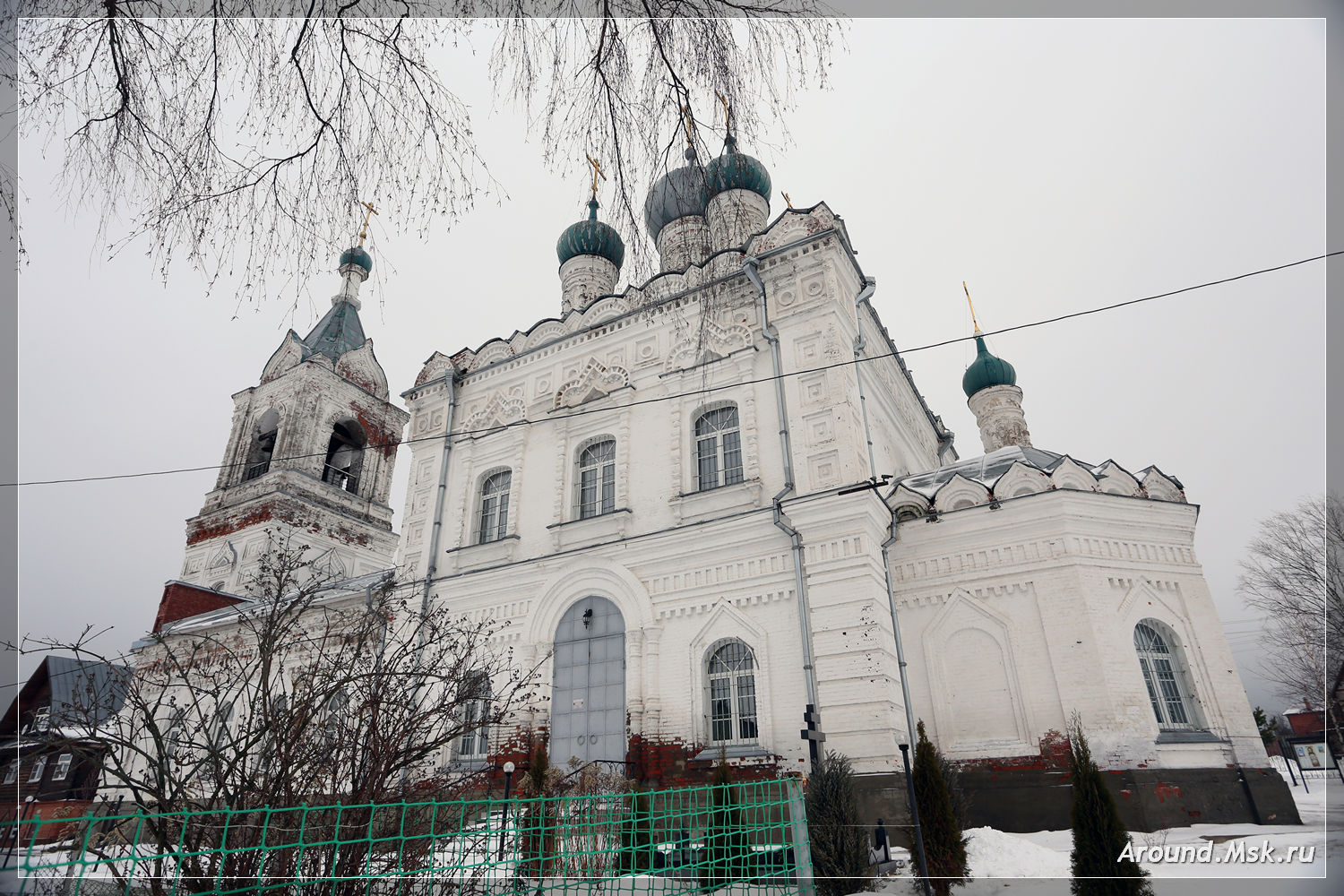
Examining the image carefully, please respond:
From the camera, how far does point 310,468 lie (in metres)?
20.7

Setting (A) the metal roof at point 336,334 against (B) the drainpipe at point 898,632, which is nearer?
(B) the drainpipe at point 898,632

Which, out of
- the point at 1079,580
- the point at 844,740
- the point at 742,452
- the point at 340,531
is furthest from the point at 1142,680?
the point at 340,531

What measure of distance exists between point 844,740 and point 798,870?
3.81 m

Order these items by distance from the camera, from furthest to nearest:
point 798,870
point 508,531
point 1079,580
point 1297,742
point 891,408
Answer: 1. point 1297,742
2. point 891,408
3. point 508,531
4. point 1079,580
5. point 798,870

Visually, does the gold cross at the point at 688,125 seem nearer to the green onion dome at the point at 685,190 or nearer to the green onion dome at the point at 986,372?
the green onion dome at the point at 685,190

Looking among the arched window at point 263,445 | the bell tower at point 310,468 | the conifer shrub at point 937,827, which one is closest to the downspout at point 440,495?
the bell tower at point 310,468

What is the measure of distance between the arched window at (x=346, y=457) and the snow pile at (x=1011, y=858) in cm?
1916

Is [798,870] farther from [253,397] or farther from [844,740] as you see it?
[253,397]

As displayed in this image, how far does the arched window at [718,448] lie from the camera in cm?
1134

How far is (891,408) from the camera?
13648 mm

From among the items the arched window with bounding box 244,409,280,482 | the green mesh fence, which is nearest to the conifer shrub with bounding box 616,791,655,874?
the green mesh fence

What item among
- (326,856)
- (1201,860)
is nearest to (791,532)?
(1201,860)

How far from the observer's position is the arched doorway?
10.4 m

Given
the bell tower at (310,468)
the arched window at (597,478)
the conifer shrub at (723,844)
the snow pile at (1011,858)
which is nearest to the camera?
the conifer shrub at (723,844)
